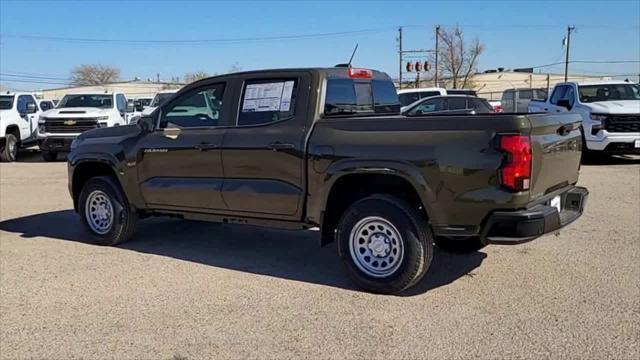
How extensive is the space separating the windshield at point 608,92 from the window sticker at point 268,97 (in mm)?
11145

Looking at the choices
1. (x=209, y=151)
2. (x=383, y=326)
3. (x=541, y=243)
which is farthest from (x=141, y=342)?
(x=541, y=243)

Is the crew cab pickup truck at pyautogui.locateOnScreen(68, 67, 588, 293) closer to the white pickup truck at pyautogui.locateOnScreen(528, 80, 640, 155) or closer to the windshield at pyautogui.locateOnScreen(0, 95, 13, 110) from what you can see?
the white pickup truck at pyautogui.locateOnScreen(528, 80, 640, 155)

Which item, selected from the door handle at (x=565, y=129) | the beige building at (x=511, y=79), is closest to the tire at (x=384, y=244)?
the door handle at (x=565, y=129)

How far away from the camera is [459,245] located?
592 centimetres

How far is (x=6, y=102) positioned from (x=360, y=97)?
52.1 feet

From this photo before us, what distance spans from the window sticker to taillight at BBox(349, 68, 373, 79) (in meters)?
0.70

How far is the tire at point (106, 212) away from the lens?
675 cm

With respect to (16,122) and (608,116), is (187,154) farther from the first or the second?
(16,122)

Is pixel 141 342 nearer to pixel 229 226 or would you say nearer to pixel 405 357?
pixel 405 357

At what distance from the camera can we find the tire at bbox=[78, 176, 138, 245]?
6.75 m

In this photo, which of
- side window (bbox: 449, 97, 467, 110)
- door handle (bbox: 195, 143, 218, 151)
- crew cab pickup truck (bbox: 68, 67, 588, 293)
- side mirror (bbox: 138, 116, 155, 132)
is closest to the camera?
crew cab pickup truck (bbox: 68, 67, 588, 293)

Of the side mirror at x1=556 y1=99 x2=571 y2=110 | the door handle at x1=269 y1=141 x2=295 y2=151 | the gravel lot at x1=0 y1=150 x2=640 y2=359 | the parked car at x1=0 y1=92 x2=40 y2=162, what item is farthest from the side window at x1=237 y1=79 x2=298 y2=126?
the parked car at x1=0 y1=92 x2=40 y2=162

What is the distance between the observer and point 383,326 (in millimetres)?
4297

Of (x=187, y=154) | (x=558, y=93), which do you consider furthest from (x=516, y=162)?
(x=558, y=93)
